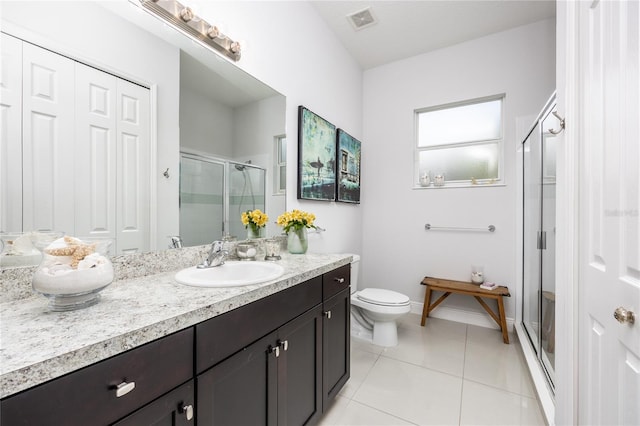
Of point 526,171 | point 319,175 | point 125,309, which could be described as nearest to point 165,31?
point 125,309

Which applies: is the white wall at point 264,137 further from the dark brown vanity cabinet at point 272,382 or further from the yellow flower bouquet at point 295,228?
the dark brown vanity cabinet at point 272,382

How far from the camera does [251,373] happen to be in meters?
0.95

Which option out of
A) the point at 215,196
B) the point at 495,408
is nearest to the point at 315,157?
the point at 215,196

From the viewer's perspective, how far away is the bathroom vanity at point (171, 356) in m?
0.50

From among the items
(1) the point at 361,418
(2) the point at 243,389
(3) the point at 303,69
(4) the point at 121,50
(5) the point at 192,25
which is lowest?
(1) the point at 361,418

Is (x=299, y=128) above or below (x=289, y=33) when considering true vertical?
below

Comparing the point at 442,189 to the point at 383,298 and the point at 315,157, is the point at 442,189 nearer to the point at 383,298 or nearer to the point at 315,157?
the point at 383,298

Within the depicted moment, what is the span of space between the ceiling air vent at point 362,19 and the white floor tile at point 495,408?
9.61 feet

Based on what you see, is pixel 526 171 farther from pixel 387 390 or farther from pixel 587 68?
pixel 387 390

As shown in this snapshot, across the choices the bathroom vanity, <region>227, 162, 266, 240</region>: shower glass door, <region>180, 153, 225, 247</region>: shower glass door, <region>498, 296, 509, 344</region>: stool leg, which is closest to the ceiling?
<region>227, 162, 266, 240</region>: shower glass door

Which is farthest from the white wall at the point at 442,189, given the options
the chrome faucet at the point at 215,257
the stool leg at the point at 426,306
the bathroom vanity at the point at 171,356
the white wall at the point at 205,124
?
the chrome faucet at the point at 215,257

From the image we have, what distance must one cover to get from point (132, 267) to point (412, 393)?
171cm

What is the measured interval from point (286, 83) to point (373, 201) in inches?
66.4

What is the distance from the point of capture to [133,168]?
3.58 feet
